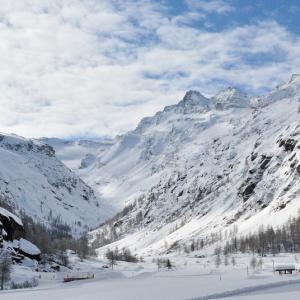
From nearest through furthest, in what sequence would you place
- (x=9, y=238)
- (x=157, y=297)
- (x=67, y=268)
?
1. (x=157, y=297)
2. (x=9, y=238)
3. (x=67, y=268)

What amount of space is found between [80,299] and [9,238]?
8015 centimetres

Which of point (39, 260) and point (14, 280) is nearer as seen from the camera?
point (14, 280)

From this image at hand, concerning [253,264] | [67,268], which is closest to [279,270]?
[253,264]

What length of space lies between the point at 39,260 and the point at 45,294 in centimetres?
7225

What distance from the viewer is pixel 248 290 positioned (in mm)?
82500

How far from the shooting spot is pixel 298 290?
270 ft

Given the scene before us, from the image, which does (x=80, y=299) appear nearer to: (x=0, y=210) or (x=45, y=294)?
(x=45, y=294)

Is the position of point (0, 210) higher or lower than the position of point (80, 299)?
higher

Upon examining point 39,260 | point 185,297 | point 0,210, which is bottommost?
point 185,297

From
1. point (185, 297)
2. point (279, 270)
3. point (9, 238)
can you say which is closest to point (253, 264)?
point (279, 270)

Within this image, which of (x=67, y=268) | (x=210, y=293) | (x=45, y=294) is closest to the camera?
(x=210, y=293)

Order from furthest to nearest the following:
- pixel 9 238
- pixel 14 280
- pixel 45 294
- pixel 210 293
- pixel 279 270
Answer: pixel 9 238 < pixel 279 270 < pixel 14 280 < pixel 45 294 < pixel 210 293

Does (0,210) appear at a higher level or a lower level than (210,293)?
higher

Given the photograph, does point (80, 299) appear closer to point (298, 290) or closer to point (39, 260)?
point (298, 290)
